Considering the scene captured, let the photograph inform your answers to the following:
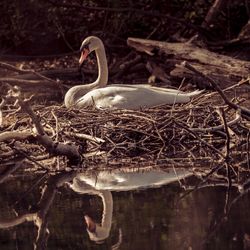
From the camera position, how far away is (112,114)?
1053cm

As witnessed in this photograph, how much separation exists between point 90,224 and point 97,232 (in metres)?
0.29

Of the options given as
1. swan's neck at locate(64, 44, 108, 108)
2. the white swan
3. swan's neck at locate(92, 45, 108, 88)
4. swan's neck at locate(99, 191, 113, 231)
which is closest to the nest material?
the white swan

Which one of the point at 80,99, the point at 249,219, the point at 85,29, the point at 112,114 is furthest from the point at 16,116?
the point at 85,29

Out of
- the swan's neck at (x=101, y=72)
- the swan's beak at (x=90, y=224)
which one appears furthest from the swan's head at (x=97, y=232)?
the swan's neck at (x=101, y=72)

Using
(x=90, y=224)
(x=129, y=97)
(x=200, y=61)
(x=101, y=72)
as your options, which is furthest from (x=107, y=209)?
(x=200, y=61)

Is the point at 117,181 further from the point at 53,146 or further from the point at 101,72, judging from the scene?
the point at 101,72

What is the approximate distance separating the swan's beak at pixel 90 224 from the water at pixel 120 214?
0.10 ft

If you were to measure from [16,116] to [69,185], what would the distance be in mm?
3124

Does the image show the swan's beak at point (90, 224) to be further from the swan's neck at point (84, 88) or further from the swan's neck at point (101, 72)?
the swan's neck at point (101, 72)

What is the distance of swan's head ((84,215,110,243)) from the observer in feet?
23.0

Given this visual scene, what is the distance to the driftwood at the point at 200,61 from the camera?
1319 cm

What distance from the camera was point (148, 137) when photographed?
33.7 ft

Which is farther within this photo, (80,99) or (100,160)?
(80,99)

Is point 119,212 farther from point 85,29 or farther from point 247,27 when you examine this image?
point 85,29
